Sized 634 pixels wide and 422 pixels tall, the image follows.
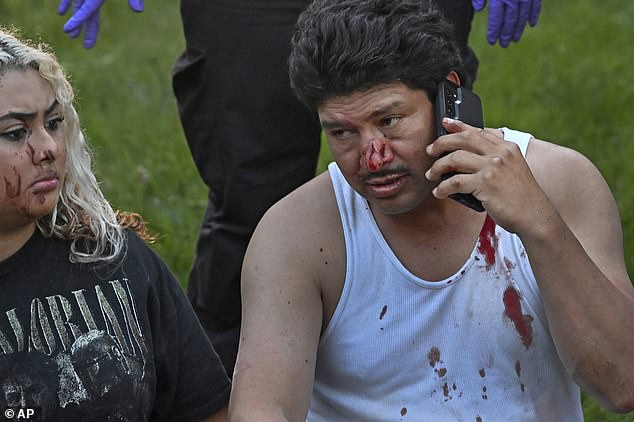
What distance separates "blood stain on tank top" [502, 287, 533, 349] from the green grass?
2002 millimetres

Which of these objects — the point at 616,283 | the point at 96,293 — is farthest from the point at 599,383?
the point at 96,293

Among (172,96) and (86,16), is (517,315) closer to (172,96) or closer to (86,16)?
(86,16)

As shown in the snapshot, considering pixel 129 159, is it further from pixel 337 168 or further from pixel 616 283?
pixel 616 283

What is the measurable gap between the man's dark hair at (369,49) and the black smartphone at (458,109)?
0.11 ft

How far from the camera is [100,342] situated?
2.93 m

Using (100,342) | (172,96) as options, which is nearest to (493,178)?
(100,342)

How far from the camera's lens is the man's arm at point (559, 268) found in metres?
2.82

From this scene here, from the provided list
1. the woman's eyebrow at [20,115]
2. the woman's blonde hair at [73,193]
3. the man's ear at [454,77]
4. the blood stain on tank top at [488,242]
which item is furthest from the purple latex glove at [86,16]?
the blood stain on tank top at [488,242]

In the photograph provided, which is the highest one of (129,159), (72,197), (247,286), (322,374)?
(72,197)

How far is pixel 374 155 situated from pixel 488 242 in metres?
0.38

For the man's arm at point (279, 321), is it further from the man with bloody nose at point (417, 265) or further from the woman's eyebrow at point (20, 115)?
the woman's eyebrow at point (20, 115)

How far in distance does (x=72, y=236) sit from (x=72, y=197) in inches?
4.4

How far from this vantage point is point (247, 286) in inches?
121

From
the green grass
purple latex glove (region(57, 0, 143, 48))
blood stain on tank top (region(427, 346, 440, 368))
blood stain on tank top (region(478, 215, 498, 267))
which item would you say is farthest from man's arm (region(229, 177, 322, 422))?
the green grass
